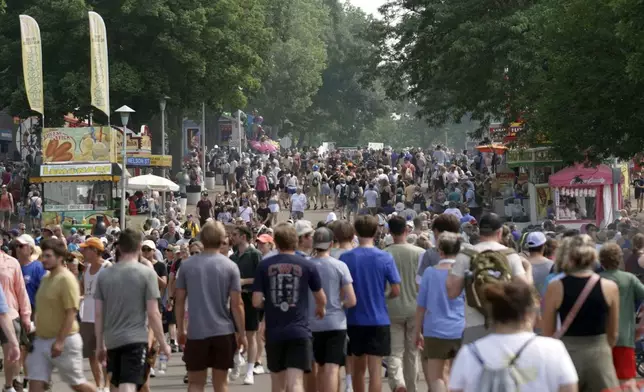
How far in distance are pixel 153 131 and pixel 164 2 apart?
7.22m

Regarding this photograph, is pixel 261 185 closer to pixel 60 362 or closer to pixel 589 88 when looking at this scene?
pixel 589 88

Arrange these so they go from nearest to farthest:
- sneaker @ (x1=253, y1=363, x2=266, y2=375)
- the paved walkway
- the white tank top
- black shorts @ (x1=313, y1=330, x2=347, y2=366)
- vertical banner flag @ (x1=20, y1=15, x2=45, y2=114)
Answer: black shorts @ (x1=313, y1=330, x2=347, y2=366) → the white tank top → the paved walkway → sneaker @ (x1=253, y1=363, x2=266, y2=375) → vertical banner flag @ (x1=20, y1=15, x2=45, y2=114)

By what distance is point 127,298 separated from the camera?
35.0 ft

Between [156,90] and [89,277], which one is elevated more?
[156,90]

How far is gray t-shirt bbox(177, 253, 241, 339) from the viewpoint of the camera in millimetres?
11078

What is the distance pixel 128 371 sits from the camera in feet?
34.9

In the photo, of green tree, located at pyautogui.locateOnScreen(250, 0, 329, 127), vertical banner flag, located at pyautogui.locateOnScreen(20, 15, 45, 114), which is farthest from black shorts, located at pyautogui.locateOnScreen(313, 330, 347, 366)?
green tree, located at pyautogui.locateOnScreen(250, 0, 329, 127)

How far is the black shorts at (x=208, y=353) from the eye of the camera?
11.1m

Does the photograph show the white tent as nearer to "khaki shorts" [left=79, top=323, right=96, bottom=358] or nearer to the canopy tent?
the canopy tent

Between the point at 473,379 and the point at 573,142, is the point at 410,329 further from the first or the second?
the point at 573,142

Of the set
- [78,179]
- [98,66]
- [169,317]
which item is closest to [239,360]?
[169,317]

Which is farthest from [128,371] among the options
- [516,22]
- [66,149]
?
[516,22]

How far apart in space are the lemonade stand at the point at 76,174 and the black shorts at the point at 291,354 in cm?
3042

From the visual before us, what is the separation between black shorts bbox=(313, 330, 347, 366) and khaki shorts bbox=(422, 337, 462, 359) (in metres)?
0.73
